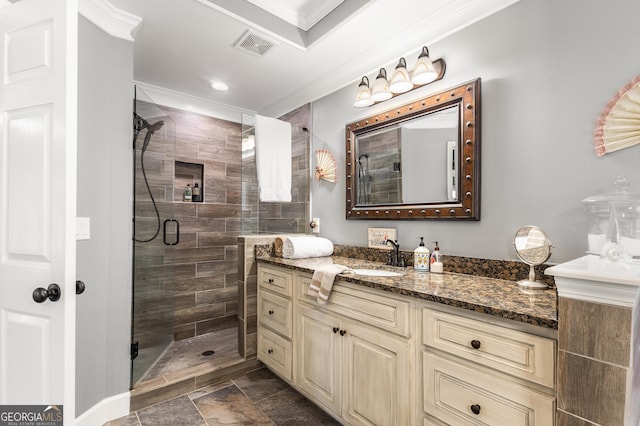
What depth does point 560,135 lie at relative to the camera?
1405 mm

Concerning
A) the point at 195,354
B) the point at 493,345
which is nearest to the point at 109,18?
the point at 195,354

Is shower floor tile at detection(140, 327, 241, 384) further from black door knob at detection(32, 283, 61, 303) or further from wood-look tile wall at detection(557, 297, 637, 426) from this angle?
wood-look tile wall at detection(557, 297, 637, 426)

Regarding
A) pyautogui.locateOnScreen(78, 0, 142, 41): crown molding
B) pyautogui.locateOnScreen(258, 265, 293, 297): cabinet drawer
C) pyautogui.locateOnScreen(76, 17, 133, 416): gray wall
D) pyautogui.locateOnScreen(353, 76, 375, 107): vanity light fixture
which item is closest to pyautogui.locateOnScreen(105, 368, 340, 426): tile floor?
pyautogui.locateOnScreen(76, 17, 133, 416): gray wall

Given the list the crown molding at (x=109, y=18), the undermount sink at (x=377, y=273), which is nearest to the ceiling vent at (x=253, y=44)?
the crown molding at (x=109, y=18)

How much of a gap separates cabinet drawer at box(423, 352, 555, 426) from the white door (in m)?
1.44

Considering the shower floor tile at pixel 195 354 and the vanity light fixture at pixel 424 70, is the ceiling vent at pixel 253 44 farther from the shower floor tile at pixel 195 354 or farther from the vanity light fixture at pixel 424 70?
the shower floor tile at pixel 195 354

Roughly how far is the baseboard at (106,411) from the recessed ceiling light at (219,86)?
256 centimetres

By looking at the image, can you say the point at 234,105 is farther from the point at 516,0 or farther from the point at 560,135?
the point at 560,135

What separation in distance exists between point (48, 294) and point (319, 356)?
1.37 m

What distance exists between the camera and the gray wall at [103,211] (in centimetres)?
172

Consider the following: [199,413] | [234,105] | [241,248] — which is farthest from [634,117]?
[234,105]

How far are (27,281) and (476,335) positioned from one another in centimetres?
178

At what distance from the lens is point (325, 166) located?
2719 millimetres

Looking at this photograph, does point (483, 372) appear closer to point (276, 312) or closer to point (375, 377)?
point (375, 377)
